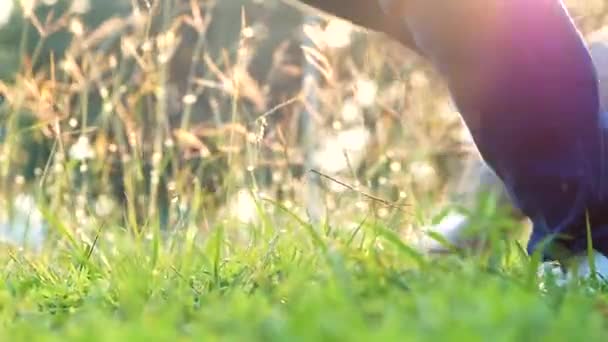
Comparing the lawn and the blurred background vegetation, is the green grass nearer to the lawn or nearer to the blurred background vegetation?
the lawn

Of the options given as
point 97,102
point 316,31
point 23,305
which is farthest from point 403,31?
point 97,102

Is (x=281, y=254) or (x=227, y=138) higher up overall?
(x=281, y=254)

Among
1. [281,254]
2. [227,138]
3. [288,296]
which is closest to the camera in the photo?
[288,296]

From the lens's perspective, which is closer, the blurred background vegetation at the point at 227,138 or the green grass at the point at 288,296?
the green grass at the point at 288,296

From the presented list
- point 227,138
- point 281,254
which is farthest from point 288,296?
point 227,138

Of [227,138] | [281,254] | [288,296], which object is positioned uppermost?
[288,296]

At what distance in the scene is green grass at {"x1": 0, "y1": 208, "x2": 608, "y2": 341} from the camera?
0.83 meters

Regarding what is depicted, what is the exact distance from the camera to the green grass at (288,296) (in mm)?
833

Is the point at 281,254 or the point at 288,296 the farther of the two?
the point at 281,254

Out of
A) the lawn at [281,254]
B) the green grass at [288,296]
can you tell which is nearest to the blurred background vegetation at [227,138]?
the lawn at [281,254]

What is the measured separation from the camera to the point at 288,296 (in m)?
1.14

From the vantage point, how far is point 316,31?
2.49 metres

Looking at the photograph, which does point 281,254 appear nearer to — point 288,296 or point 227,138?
point 288,296

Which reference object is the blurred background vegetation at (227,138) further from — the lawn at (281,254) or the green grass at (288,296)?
the green grass at (288,296)
